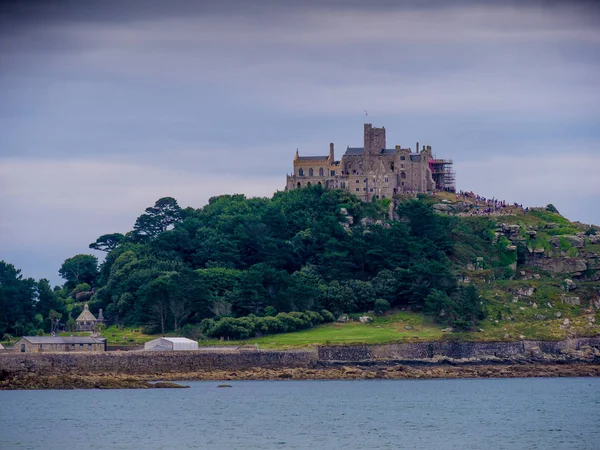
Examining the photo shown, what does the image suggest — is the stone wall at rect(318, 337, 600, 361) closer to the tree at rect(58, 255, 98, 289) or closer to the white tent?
the white tent

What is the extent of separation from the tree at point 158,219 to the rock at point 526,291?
4221 cm

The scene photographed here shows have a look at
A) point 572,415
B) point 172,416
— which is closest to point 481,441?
point 572,415

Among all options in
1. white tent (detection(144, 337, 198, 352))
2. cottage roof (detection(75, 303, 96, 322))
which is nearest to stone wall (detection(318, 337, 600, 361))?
white tent (detection(144, 337, 198, 352))

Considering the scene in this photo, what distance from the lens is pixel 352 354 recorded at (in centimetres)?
10125

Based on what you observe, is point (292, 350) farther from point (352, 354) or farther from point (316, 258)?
point (316, 258)

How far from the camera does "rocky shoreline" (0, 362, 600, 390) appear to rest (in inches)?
3605

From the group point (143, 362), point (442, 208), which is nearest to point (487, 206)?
point (442, 208)

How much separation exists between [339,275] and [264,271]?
8.88m

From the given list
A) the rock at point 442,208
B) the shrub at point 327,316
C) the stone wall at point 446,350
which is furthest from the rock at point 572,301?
the rock at point 442,208

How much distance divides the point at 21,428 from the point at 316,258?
2406 inches

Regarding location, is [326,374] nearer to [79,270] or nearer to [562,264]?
[562,264]

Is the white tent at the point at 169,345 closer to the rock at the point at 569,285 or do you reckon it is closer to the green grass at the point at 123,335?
the green grass at the point at 123,335

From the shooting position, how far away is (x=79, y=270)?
500 ft

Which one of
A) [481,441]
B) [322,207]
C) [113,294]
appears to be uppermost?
[322,207]
